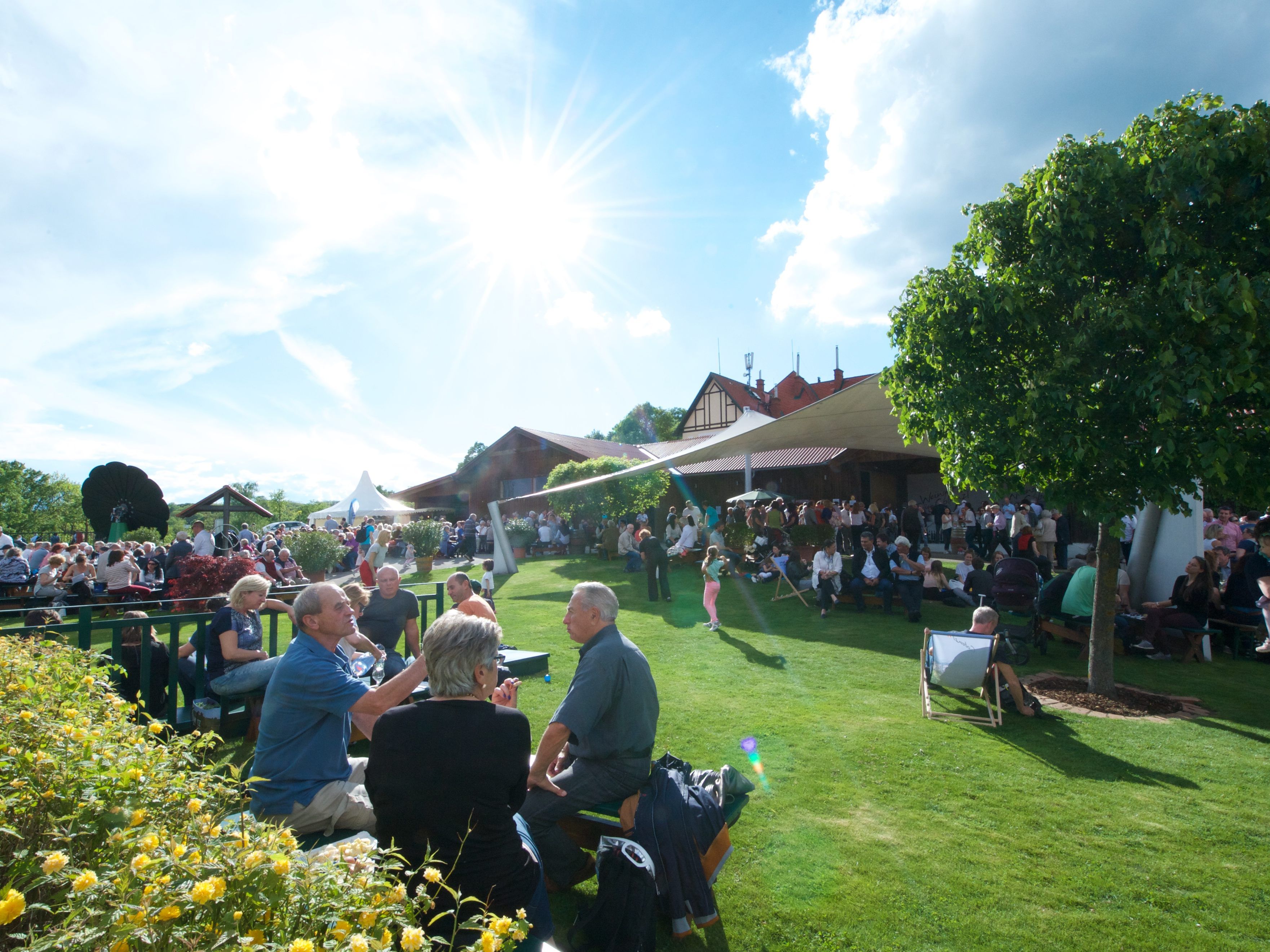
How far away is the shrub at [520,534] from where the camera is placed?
2256 centimetres

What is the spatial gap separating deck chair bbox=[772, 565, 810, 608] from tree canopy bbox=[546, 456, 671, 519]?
8.56 meters

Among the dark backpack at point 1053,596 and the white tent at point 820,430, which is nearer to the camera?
the dark backpack at point 1053,596

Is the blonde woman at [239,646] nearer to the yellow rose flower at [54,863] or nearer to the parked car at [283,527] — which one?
the yellow rose flower at [54,863]

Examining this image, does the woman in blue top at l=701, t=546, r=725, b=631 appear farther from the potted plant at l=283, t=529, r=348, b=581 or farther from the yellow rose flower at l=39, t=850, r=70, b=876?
the potted plant at l=283, t=529, r=348, b=581

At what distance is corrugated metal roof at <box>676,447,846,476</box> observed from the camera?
2481 centimetres

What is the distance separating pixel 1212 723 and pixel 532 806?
19.8 feet

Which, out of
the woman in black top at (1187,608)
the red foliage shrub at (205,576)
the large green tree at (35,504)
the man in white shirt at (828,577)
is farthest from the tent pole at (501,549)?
the large green tree at (35,504)

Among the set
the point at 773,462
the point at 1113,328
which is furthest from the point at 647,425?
the point at 1113,328

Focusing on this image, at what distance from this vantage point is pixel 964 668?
564 cm

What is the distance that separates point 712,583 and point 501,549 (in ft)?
32.0

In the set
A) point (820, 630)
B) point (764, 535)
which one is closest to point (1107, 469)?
point (820, 630)

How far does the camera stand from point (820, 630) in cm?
935

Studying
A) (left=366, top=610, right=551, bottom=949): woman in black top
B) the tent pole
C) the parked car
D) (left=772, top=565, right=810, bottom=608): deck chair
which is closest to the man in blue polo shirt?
(left=366, top=610, right=551, bottom=949): woman in black top

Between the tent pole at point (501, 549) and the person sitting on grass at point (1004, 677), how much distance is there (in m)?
13.6
